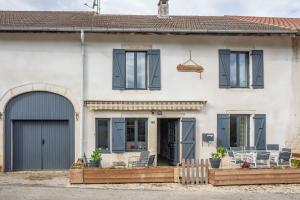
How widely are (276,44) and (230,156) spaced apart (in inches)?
218

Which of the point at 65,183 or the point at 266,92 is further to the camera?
the point at 266,92

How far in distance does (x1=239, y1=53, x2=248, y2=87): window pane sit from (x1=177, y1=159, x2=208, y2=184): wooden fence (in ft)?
18.3

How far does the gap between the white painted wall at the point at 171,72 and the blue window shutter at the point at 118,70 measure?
7.6 inches

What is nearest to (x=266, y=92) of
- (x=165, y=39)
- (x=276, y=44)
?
(x=276, y=44)

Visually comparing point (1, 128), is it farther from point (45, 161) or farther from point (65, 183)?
point (65, 183)

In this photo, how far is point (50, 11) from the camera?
891 inches

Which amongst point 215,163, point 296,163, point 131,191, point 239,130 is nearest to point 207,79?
point 239,130

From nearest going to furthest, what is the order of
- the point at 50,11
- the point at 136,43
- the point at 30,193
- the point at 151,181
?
1. the point at 30,193
2. the point at 151,181
3. the point at 136,43
4. the point at 50,11

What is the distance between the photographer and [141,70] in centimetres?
1819

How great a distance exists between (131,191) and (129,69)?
6523 mm

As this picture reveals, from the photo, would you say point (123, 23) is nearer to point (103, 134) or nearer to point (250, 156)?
point (103, 134)

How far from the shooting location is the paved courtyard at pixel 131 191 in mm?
12258

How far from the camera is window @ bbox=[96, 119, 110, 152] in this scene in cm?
1772

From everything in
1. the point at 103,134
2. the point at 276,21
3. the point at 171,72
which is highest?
the point at 276,21
